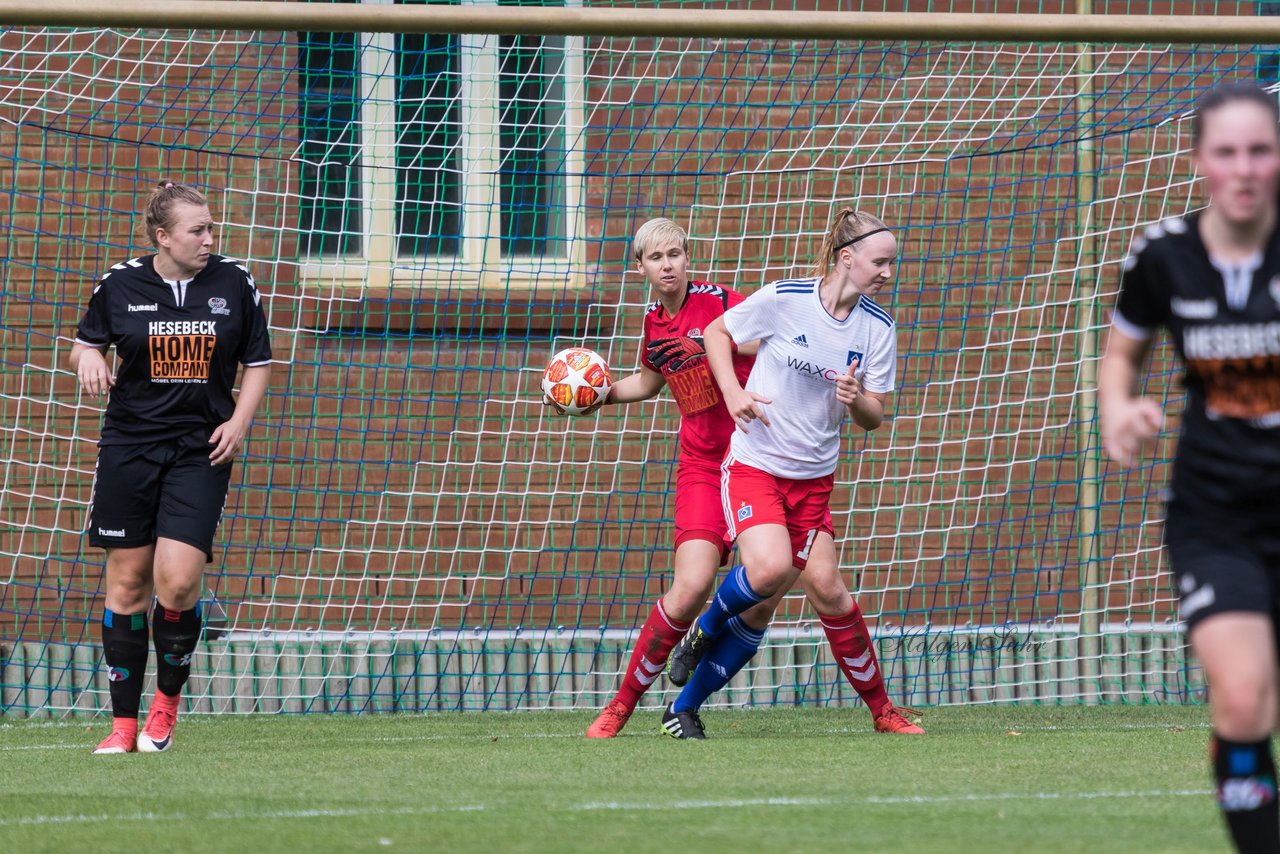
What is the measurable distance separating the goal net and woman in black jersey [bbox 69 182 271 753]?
2156mm

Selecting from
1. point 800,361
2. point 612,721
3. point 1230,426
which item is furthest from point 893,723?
point 1230,426

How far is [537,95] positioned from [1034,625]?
3.95 m

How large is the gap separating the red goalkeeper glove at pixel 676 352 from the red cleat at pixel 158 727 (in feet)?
7.48

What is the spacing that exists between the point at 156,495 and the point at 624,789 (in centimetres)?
231

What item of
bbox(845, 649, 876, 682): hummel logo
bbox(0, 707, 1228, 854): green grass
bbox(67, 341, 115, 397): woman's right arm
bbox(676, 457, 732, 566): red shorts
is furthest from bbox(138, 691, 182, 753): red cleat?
bbox(845, 649, 876, 682): hummel logo

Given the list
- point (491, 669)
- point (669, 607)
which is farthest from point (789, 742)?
point (491, 669)

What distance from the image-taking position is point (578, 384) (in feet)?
21.8

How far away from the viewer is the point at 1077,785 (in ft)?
16.3

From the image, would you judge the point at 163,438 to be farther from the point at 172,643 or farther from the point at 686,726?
the point at 686,726

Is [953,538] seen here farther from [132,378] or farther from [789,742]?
[132,378]

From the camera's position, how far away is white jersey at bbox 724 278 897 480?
6.26 meters

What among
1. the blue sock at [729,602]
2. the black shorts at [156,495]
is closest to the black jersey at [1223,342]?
the blue sock at [729,602]

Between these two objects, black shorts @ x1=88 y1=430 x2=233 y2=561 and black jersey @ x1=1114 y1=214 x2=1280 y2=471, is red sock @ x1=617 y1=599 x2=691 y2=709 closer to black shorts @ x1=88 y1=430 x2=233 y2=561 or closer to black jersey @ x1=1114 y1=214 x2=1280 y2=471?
black shorts @ x1=88 y1=430 x2=233 y2=561

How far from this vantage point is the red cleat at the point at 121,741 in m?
6.21
